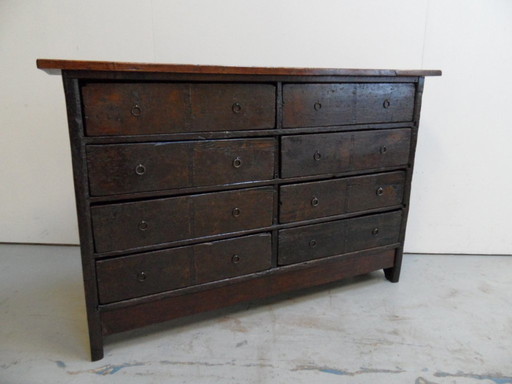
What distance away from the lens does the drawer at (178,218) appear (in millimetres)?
1565

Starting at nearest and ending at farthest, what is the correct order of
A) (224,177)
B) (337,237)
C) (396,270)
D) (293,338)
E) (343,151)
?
(224,177), (293,338), (343,151), (337,237), (396,270)

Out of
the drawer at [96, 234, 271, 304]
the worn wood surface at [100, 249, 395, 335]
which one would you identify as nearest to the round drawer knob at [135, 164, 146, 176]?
the drawer at [96, 234, 271, 304]

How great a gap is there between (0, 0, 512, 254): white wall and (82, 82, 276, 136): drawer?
969 mm

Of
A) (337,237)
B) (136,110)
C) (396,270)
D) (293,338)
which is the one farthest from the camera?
(396,270)

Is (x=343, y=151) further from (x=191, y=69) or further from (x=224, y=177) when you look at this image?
(x=191, y=69)

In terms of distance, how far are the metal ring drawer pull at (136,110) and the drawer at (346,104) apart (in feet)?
2.20

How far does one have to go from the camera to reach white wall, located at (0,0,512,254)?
2.45 metres

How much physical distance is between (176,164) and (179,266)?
49cm

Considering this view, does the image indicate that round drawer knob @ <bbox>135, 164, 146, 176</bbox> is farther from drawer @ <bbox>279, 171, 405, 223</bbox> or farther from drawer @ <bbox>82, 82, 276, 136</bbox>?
drawer @ <bbox>279, 171, 405, 223</bbox>

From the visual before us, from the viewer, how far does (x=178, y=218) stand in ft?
5.51

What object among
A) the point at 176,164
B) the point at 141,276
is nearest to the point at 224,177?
the point at 176,164

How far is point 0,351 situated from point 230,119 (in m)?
1.51

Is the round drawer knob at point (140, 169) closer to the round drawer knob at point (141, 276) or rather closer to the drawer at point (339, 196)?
the round drawer knob at point (141, 276)

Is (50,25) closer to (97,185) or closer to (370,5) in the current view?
(97,185)
